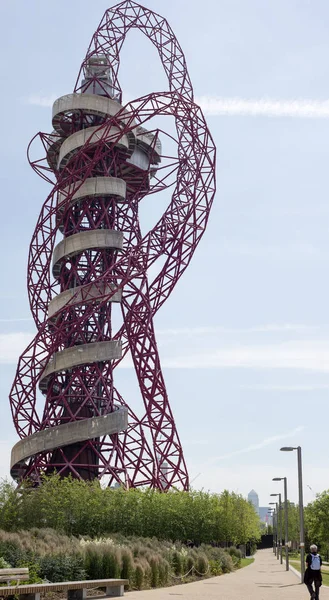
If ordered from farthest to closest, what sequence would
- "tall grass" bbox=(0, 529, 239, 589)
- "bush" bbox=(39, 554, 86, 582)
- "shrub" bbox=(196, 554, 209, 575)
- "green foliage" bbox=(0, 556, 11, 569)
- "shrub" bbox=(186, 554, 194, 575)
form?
"shrub" bbox=(196, 554, 209, 575) < "shrub" bbox=(186, 554, 194, 575) < "tall grass" bbox=(0, 529, 239, 589) < "bush" bbox=(39, 554, 86, 582) < "green foliage" bbox=(0, 556, 11, 569)

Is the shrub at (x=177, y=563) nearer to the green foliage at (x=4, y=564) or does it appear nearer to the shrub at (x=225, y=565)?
the shrub at (x=225, y=565)

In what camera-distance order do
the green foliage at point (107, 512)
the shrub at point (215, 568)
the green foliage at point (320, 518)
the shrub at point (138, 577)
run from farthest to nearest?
the green foliage at point (320, 518), the green foliage at point (107, 512), the shrub at point (215, 568), the shrub at point (138, 577)

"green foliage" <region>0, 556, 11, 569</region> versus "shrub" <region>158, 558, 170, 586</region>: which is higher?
"green foliage" <region>0, 556, 11, 569</region>

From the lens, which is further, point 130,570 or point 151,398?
point 151,398

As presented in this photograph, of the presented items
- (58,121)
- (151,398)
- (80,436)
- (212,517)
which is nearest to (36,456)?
(80,436)

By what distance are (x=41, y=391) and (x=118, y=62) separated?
2523 cm

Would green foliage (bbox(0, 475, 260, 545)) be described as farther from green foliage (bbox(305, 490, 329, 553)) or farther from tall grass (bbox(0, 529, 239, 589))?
green foliage (bbox(305, 490, 329, 553))

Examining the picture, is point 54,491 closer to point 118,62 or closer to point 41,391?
A: point 41,391

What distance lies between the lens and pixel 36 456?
A: 49562 mm

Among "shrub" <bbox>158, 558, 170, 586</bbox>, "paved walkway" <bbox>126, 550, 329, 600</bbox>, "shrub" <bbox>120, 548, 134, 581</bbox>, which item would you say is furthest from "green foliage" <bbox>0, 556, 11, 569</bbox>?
"shrub" <bbox>158, 558, 170, 586</bbox>

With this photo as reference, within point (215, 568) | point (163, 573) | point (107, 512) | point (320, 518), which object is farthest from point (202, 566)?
point (320, 518)

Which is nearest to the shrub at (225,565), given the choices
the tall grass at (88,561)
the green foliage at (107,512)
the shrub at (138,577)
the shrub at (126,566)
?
the green foliage at (107,512)

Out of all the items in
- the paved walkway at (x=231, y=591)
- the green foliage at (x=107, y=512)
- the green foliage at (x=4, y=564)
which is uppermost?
the green foliage at (x=107, y=512)

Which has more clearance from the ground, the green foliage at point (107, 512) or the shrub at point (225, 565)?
the green foliage at point (107, 512)
